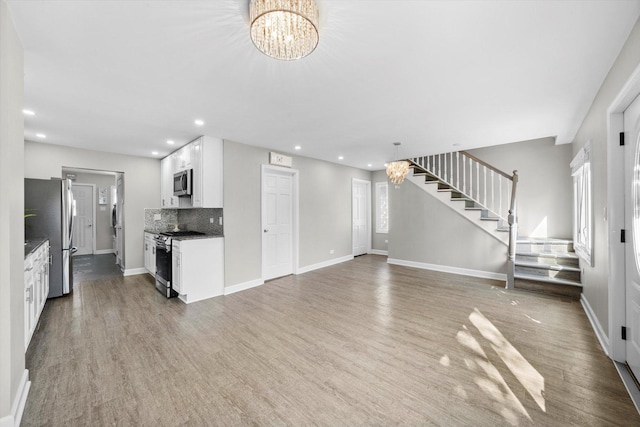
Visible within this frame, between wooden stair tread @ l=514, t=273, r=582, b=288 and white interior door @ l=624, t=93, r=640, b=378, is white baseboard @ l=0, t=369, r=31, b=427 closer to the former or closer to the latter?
white interior door @ l=624, t=93, r=640, b=378

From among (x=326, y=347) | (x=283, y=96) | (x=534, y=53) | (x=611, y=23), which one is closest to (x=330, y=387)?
(x=326, y=347)

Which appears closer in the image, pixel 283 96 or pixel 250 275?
pixel 283 96

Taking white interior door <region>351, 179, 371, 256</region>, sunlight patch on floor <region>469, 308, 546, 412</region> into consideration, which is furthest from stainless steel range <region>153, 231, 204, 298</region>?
white interior door <region>351, 179, 371, 256</region>

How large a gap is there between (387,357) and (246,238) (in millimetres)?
3100

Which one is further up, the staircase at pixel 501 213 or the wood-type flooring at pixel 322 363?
the staircase at pixel 501 213

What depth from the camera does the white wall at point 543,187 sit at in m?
4.84

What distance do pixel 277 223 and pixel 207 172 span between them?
66.7 inches

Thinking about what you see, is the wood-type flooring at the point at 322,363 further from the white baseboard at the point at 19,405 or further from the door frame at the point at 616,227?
the door frame at the point at 616,227

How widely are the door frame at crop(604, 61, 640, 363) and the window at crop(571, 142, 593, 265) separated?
3.01 ft

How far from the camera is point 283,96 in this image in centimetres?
273

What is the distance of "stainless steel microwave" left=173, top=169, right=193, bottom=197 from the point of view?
14.3 ft

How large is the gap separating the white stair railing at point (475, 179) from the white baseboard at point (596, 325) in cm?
→ 177

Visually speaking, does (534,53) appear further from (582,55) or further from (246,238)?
(246,238)

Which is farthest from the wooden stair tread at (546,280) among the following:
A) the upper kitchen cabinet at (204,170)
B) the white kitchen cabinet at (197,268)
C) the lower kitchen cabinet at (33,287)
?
the lower kitchen cabinet at (33,287)
